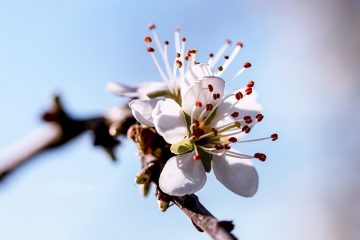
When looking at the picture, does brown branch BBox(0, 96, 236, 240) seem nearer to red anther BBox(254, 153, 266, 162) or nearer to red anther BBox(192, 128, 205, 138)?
red anther BBox(192, 128, 205, 138)

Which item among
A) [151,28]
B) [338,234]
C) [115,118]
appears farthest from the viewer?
[338,234]

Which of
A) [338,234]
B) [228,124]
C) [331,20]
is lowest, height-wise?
[338,234]

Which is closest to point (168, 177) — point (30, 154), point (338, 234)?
point (30, 154)

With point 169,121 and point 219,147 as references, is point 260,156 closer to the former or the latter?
point 219,147

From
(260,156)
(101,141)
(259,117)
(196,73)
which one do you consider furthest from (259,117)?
(101,141)

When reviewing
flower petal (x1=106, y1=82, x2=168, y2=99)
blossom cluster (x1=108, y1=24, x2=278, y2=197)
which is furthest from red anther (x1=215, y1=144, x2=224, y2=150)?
flower petal (x1=106, y1=82, x2=168, y2=99)

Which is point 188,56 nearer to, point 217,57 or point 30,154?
point 217,57
